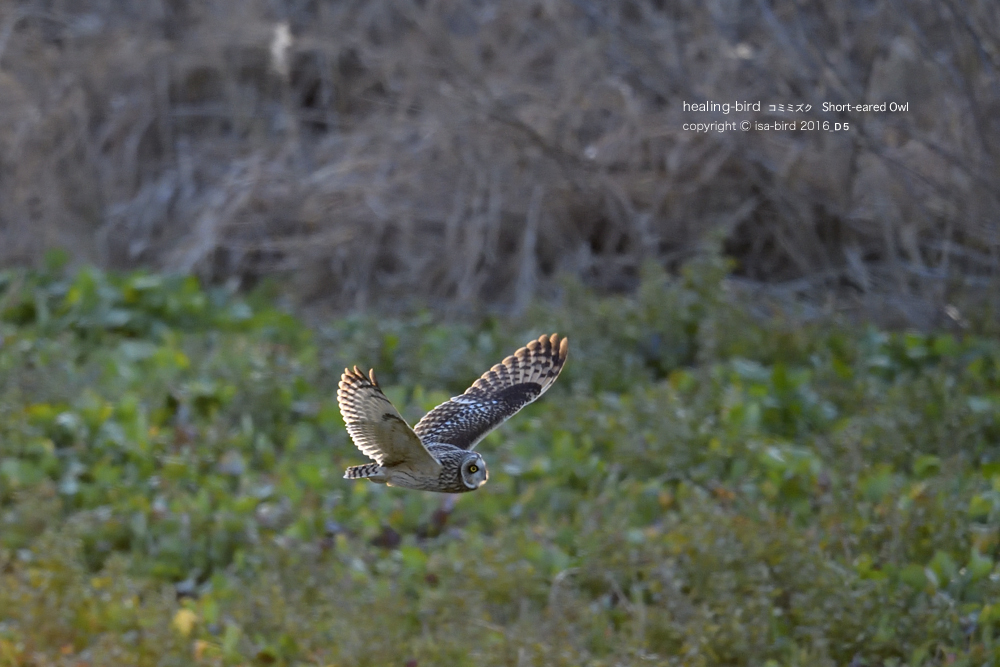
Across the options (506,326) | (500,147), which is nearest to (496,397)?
(506,326)

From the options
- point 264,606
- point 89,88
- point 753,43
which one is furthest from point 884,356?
point 89,88

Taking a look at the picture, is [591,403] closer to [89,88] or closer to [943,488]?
[943,488]

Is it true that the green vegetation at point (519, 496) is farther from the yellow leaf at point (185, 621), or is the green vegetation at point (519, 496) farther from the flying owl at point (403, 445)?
the flying owl at point (403, 445)

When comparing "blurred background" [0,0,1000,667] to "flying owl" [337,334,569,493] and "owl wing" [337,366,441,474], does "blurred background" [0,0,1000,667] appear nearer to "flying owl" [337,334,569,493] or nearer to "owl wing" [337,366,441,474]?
"flying owl" [337,334,569,493]

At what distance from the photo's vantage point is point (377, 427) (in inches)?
77.9

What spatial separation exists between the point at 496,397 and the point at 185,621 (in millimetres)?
2238

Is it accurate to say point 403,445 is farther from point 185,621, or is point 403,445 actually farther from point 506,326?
point 506,326

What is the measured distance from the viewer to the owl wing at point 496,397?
2391 millimetres

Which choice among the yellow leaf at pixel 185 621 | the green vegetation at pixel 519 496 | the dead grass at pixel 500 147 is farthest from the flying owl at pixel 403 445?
the dead grass at pixel 500 147

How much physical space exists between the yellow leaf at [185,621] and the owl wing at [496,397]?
2.10 metres

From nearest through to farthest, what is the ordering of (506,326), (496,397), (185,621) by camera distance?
(496,397) → (185,621) → (506,326)

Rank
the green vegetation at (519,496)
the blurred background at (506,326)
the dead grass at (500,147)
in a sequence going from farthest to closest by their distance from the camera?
the dead grass at (500,147) < the blurred background at (506,326) < the green vegetation at (519,496)

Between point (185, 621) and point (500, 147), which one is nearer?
point (185, 621)

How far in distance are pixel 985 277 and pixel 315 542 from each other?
3.75 m
